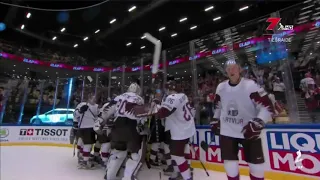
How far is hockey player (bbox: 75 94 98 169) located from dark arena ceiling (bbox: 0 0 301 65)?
7882mm

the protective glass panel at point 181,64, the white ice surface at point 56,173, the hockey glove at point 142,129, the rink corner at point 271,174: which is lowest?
the white ice surface at point 56,173

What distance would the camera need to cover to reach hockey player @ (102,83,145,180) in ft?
8.43

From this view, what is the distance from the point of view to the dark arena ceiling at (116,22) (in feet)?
39.6

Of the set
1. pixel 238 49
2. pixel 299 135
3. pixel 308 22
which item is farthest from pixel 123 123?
pixel 308 22

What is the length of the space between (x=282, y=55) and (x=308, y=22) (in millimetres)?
581

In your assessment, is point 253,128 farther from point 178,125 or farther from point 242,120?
point 178,125

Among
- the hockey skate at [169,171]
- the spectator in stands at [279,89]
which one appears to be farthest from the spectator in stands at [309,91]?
the hockey skate at [169,171]

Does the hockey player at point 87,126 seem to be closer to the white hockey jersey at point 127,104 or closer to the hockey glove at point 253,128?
the white hockey jersey at point 127,104

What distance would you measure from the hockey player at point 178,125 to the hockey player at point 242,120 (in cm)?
67

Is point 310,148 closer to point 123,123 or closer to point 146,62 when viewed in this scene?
point 123,123

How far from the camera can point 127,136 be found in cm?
261

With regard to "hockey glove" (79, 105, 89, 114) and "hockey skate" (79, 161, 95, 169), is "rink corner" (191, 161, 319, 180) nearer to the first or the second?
"hockey skate" (79, 161, 95, 169)

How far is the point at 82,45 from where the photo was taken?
1905 centimetres

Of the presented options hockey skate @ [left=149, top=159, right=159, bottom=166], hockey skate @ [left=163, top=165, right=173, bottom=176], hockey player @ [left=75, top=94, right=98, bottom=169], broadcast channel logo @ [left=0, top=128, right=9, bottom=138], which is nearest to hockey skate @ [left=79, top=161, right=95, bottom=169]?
hockey player @ [left=75, top=94, right=98, bottom=169]
